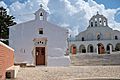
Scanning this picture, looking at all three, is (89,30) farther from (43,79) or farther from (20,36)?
(43,79)

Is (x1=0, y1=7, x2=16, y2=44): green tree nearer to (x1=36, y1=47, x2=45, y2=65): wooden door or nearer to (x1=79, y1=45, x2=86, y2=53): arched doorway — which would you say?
(x1=79, y1=45, x2=86, y2=53): arched doorway

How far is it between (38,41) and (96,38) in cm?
3409

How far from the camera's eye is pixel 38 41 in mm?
27859

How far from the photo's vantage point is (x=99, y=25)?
60094 millimetres

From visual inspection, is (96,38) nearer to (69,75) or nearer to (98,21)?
(98,21)

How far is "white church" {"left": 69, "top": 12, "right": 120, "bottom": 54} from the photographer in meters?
56.9

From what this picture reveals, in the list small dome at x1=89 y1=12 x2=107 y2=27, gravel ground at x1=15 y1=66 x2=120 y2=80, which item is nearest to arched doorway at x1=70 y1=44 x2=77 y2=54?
small dome at x1=89 y1=12 x2=107 y2=27

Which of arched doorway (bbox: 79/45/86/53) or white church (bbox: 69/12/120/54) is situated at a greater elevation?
white church (bbox: 69/12/120/54)

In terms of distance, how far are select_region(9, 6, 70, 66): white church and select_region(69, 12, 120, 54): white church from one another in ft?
88.3

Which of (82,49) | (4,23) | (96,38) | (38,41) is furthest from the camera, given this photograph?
(96,38)

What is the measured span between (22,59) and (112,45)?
3446 cm

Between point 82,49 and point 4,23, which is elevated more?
point 4,23

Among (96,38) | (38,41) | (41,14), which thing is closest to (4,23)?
(96,38)

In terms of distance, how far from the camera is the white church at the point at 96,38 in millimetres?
56906
